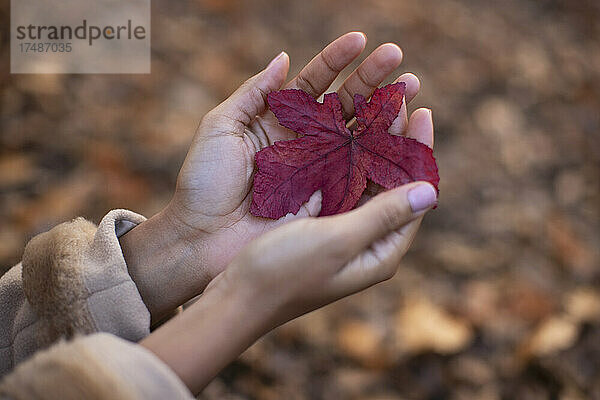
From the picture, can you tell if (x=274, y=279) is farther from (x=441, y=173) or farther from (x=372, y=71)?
(x=441, y=173)

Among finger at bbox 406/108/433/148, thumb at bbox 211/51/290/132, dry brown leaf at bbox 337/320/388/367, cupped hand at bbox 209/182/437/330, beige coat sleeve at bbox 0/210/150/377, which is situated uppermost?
thumb at bbox 211/51/290/132

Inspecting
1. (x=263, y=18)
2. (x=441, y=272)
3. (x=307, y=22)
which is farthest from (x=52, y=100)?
(x=441, y=272)

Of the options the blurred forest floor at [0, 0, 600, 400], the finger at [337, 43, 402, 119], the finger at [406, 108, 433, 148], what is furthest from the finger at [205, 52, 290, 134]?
the blurred forest floor at [0, 0, 600, 400]

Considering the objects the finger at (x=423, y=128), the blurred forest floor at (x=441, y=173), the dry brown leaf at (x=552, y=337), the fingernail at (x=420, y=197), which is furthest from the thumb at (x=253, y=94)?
the dry brown leaf at (x=552, y=337)

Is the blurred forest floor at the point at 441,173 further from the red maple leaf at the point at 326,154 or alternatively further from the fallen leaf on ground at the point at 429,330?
the red maple leaf at the point at 326,154

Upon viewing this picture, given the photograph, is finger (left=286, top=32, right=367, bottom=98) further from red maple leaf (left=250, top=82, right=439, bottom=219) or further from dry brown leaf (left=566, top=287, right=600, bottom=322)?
dry brown leaf (left=566, top=287, right=600, bottom=322)

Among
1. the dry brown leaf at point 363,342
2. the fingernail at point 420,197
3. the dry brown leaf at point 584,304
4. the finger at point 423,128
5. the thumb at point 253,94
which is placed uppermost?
the thumb at point 253,94

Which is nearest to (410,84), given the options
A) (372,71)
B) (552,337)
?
(372,71)
